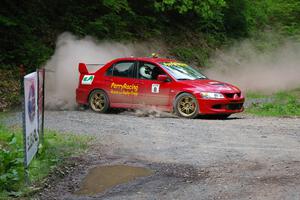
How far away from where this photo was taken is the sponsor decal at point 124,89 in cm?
1528

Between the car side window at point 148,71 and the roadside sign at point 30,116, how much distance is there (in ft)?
25.8

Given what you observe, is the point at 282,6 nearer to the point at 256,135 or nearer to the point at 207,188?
the point at 256,135

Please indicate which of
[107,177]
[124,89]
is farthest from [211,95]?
[107,177]

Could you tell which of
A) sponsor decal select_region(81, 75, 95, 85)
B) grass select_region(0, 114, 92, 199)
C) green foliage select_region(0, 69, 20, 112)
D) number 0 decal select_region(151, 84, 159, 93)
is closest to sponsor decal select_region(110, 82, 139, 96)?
number 0 decal select_region(151, 84, 159, 93)

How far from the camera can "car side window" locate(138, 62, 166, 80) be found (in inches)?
600

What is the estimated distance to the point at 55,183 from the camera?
289 inches

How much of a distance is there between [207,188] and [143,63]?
8.89 metres

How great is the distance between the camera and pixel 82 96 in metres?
16.1

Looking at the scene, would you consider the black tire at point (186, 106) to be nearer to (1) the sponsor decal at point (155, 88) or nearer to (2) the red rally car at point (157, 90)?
(2) the red rally car at point (157, 90)

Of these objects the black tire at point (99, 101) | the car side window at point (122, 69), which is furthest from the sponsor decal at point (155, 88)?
the black tire at point (99, 101)

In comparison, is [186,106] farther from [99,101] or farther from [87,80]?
[87,80]

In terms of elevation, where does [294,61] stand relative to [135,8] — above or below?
below

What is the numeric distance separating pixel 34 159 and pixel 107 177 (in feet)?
3.94

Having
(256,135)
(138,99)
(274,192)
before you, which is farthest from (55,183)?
(138,99)
